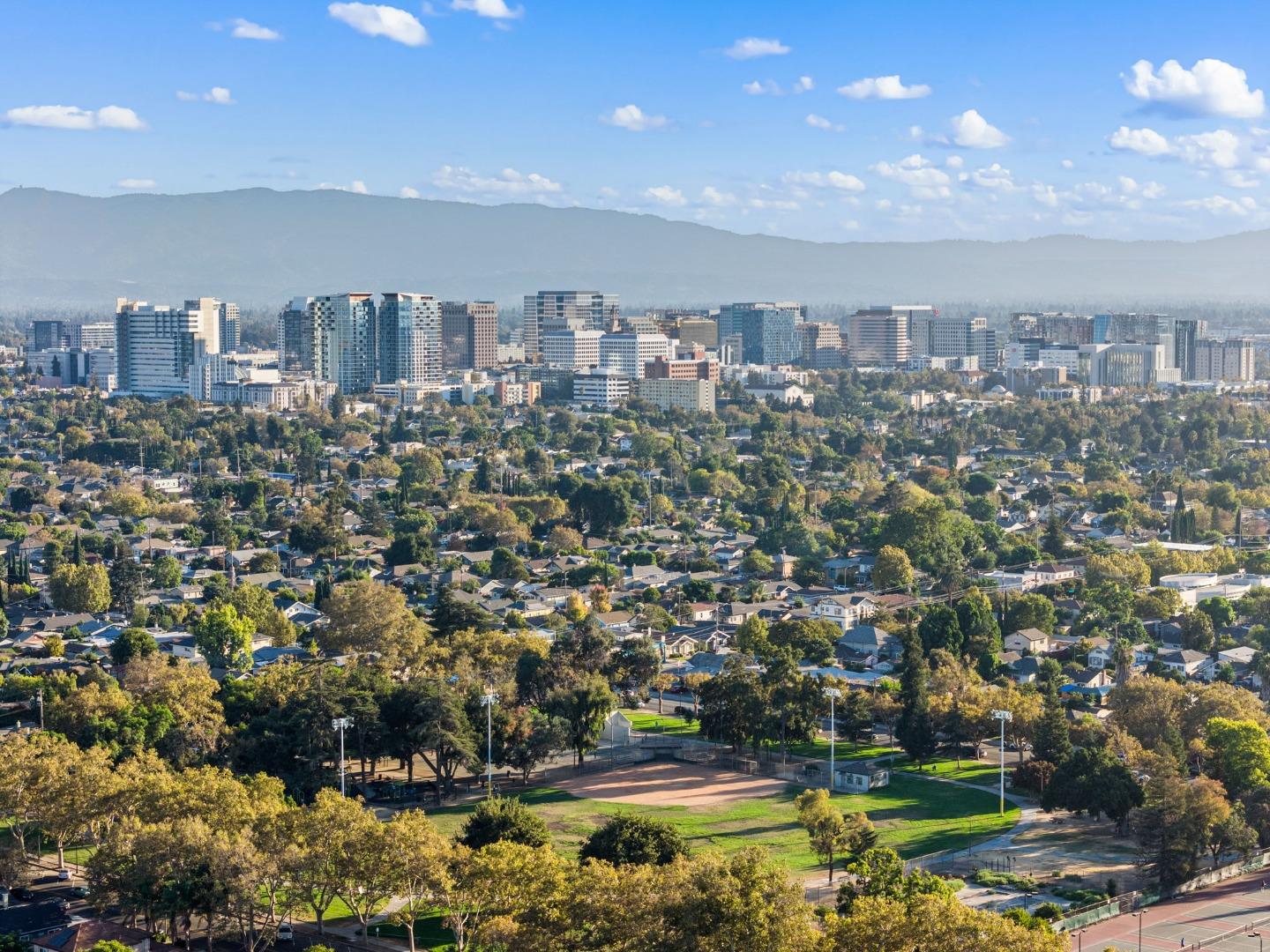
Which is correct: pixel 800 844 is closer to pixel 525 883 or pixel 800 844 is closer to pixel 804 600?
pixel 525 883

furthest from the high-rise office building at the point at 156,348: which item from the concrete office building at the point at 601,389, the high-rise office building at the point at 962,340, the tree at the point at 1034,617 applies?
the tree at the point at 1034,617

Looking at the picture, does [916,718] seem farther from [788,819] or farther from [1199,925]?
[1199,925]

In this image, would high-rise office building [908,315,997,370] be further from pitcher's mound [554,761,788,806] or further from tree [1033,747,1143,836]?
tree [1033,747,1143,836]

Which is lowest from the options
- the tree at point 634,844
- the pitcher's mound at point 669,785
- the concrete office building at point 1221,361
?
the pitcher's mound at point 669,785

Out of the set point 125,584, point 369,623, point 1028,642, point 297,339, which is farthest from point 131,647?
point 297,339

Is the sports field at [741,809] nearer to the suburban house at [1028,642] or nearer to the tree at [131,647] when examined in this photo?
the tree at [131,647]

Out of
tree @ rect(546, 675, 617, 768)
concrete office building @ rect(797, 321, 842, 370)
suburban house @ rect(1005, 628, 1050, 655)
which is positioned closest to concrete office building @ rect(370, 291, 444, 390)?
concrete office building @ rect(797, 321, 842, 370)

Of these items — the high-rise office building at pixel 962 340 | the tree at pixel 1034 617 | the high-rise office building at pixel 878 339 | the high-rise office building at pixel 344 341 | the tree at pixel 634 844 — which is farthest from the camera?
the high-rise office building at pixel 962 340
